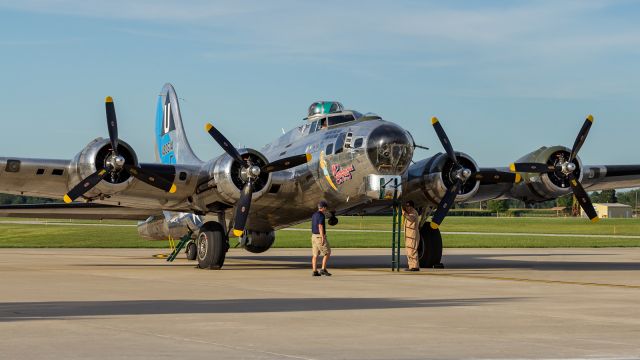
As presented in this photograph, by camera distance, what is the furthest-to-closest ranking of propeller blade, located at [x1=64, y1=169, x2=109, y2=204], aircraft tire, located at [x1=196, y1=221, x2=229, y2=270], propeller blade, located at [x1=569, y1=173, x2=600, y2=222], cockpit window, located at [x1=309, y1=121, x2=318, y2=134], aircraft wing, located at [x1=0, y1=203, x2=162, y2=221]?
aircraft wing, located at [x1=0, y1=203, x2=162, y2=221] < propeller blade, located at [x1=569, y1=173, x2=600, y2=222] < cockpit window, located at [x1=309, y1=121, x2=318, y2=134] < aircraft tire, located at [x1=196, y1=221, x2=229, y2=270] < propeller blade, located at [x1=64, y1=169, x2=109, y2=204]

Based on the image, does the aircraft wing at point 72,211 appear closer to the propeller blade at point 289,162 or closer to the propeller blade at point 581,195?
the propeller blade at point 289,162

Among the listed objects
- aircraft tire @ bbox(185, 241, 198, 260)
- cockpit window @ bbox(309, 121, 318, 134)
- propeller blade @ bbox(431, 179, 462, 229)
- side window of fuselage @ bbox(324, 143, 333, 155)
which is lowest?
aircraft tire @ bbox(185, 241, 198, 260)

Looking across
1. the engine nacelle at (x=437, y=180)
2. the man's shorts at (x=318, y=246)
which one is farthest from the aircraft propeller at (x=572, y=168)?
the man's shorts at (x=318, y=246)

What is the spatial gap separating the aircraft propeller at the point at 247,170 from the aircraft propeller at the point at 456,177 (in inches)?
167

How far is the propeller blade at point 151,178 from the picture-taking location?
2600cm

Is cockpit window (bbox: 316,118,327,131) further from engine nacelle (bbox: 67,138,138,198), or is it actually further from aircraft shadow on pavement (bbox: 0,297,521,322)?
aircraft shadow on pavement (bbox: 0,297,521,322)

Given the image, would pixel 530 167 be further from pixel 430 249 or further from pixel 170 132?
pixel 170 132

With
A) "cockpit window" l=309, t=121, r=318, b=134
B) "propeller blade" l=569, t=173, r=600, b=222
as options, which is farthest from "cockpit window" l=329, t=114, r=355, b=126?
"propeller blade" l=569, t=173, r=600, b=222

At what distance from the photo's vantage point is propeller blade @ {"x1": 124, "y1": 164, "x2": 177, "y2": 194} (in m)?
26.0

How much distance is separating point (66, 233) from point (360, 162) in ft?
152

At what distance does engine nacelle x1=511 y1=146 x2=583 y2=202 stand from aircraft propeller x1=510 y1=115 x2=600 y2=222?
17 cm

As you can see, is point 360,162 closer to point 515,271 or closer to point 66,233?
point 515,271

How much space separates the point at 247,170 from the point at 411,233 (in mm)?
4884


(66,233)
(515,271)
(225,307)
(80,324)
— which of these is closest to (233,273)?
(515,271)
